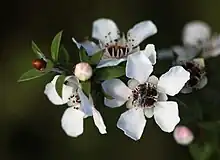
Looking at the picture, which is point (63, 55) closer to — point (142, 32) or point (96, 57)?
point (96, 57)

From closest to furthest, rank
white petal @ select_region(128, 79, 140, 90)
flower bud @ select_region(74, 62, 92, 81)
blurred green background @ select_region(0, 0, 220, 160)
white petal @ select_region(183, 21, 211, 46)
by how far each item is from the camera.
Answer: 1. flower bud @ select_region(74, 62, 92, 81)
2. white petal @ select_region(128, 79, 140, 90)
3. white petal @ select_region(183, 21, 211, 46)
4. blurred green background @ select_region(0, 0, 220, 160)

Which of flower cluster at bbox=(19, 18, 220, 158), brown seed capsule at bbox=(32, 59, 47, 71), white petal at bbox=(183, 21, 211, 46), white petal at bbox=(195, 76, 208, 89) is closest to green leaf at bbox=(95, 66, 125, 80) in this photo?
flower cluster at bbox=(19, 18, 220, 158)

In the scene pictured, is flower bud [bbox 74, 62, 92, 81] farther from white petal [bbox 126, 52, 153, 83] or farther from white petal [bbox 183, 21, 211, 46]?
white petal [bbox 183, 21, 211, 46]

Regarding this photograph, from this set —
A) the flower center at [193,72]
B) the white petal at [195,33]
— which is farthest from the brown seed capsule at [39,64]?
the white petal at [195,33]

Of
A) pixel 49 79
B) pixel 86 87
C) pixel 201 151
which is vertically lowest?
pixel 201 151

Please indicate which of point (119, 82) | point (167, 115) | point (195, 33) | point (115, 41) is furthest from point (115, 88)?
point (195, 33)

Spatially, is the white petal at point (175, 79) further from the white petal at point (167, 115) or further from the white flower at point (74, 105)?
the white flower at point (74, 105)
